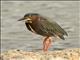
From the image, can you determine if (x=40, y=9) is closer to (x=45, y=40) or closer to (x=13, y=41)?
(x=13, y=41)

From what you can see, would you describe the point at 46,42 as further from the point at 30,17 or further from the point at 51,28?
the point at 30,17

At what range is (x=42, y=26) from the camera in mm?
9141

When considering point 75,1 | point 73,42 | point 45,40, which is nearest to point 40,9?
point 75,1

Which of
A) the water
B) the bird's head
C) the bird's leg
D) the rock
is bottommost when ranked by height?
the water

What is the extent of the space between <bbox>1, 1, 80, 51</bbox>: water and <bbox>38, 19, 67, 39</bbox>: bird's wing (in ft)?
8.35

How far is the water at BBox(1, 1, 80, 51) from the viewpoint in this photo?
14.6m

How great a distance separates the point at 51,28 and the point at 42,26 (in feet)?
0.59

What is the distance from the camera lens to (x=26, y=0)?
22.4 metres

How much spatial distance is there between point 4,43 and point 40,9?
563 centimetres

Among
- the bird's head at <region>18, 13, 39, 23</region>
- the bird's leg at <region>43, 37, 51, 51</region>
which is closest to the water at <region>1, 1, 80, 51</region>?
the bird's leg at <region>43, 37, 51, 51</region>

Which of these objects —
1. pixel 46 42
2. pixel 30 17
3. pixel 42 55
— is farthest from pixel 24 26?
pixel 42 55

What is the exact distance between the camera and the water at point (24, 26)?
14586 millimetres

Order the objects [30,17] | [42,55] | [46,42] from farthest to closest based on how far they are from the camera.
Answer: [46,42] → [30,17] → [42,55]

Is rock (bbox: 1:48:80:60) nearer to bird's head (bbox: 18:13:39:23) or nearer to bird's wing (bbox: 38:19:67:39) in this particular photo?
bird's wing (bbox: 38:19:67:39)
